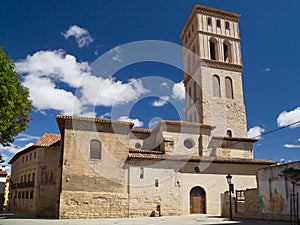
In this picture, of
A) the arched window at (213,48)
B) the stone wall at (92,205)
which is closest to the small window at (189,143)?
the stone wall at (92,205)

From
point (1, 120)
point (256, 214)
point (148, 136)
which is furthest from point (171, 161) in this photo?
point (1, 120)

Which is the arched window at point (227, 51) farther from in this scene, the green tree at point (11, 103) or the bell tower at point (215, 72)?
the green tree at point (11, 103)

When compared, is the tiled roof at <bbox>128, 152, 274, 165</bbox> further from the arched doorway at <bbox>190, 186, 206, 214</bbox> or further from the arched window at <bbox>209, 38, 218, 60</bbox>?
the arched window at <bbox>209, 38, 218, 60</bbox>

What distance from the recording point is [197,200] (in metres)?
22.9

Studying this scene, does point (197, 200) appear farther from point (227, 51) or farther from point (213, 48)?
point (227, 51)

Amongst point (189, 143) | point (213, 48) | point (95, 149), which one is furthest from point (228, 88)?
point (95, 149)

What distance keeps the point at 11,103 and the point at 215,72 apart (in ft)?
76.9

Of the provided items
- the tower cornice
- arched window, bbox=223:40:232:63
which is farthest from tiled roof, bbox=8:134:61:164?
the tower cornice

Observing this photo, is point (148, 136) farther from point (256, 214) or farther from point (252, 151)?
point (256, 214)

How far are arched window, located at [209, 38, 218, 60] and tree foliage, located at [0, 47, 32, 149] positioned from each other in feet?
75.2

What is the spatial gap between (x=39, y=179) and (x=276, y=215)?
21.5m

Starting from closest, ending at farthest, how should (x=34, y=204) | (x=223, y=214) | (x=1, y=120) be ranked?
(x=1, y=120) → (x=223, y=214) → (x=34, y=204)

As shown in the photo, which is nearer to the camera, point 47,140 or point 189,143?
point 189,143

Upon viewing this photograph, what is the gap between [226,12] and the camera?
114 ft
